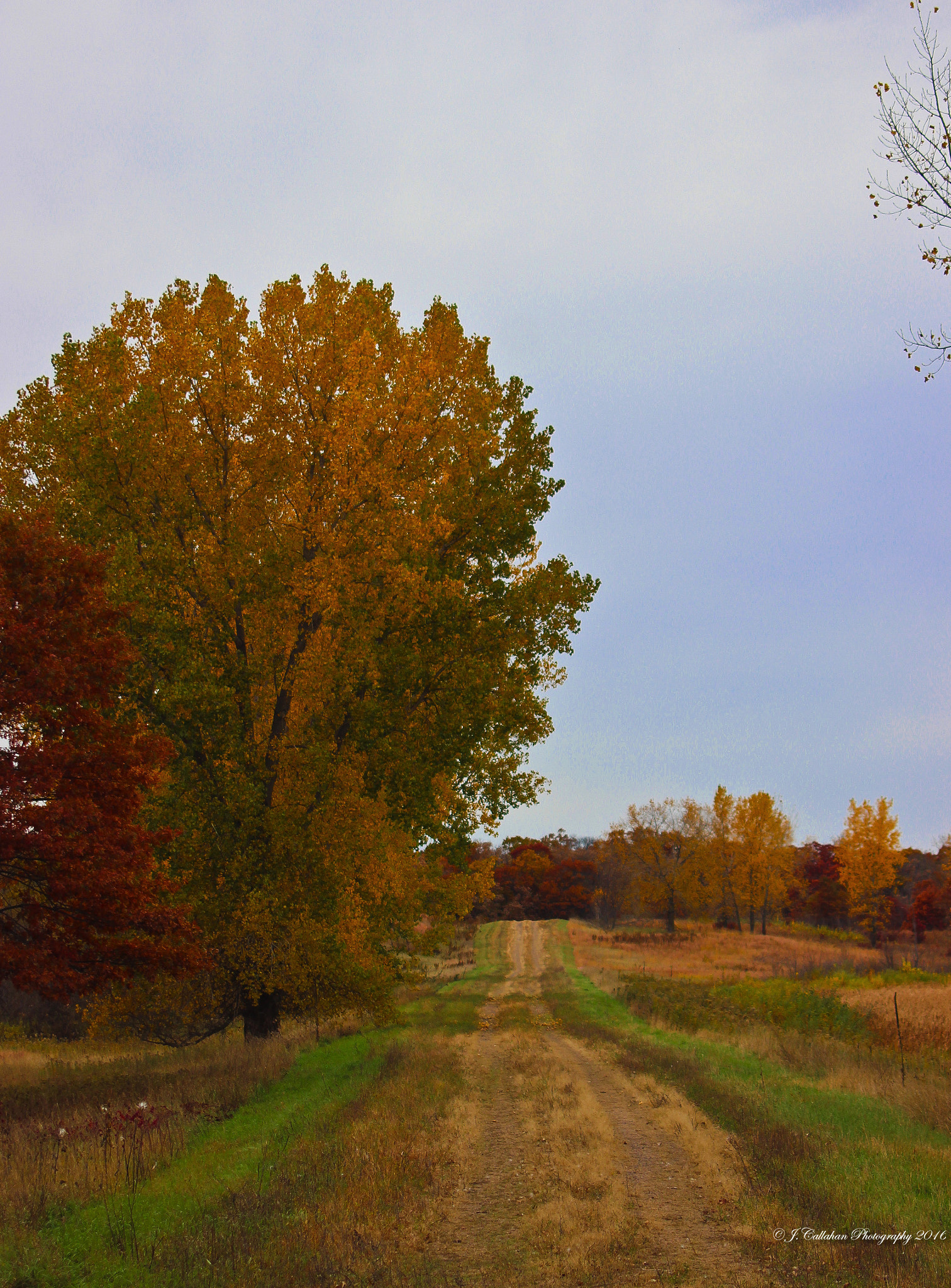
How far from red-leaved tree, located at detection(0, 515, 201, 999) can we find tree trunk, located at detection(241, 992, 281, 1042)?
21.3 ft

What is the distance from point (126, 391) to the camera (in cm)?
1581

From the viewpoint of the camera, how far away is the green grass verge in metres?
7.48

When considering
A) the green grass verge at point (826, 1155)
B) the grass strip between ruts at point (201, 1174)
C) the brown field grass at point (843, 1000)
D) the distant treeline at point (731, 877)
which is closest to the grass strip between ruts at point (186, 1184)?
the grass strip between ruts at point (201, 1174)

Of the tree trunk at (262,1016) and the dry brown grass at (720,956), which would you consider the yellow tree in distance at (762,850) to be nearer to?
the dry brown grass at (720,956)

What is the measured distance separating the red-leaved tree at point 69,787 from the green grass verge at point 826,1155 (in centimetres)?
815

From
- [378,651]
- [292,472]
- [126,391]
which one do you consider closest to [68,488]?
[126,391]

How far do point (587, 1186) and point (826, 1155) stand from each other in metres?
3.08

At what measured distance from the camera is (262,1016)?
715 inches

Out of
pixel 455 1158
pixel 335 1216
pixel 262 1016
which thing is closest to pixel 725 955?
pixel 262 1016

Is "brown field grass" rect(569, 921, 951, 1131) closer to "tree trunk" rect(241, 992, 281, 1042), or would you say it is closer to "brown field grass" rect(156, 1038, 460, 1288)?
"brown field grass" rect(156, 1038, 460, 1288)

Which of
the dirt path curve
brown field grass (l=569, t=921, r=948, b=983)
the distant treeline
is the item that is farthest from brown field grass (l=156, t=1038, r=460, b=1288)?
the distant treeline

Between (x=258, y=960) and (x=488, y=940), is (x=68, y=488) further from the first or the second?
(x=488, y=940)

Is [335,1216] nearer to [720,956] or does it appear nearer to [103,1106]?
[103,1106]

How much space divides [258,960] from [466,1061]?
566 cm
